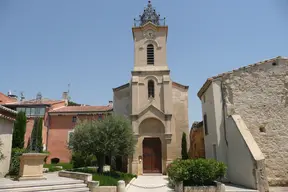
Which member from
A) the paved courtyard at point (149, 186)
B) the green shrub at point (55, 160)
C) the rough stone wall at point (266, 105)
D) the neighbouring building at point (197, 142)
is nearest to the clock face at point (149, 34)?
the neighbouring building at point (197, 142)

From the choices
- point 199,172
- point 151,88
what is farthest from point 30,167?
point 151,88

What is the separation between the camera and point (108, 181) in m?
14.4

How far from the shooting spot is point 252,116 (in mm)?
15859

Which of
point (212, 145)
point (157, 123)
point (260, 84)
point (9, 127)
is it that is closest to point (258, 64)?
point (260, 84)

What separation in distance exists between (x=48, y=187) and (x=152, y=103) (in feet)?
45.2

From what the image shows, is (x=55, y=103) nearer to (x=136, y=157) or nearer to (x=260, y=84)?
(x=136, y=157)

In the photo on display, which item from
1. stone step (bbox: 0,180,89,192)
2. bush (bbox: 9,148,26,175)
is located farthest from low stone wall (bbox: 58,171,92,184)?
bush (bbox: 9,148,26,175)

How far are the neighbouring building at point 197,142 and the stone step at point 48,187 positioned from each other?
1267 centimetres

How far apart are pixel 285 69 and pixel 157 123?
1226 cm

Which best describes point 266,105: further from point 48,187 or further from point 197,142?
point 48,187

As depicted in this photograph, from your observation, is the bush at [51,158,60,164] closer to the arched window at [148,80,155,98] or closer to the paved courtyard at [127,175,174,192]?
the arched window at [148,80,155,98]

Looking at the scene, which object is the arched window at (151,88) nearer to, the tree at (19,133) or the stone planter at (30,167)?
the stone planter at (30,167)

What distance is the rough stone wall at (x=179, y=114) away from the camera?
80.8ft

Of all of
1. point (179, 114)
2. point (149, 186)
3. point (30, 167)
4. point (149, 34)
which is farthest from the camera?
point (149, 34)
